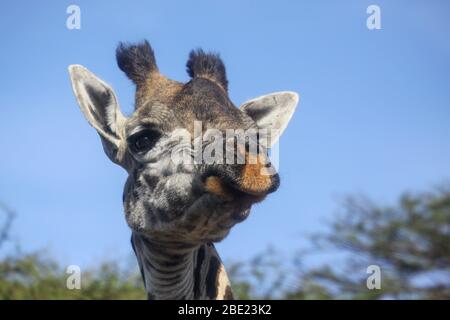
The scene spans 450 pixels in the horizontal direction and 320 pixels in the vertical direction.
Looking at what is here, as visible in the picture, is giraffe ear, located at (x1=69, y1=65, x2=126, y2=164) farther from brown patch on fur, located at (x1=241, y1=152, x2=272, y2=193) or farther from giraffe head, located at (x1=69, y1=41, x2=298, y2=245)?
brown patch on fur, located at (x1=241, y1=152, x2=272, y2=193)

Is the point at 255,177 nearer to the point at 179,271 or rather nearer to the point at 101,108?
the point at 179,271

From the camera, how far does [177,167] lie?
5.41 m

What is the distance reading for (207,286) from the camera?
249 inches

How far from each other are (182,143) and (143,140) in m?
0.46

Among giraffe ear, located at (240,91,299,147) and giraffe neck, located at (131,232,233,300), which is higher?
giraffe ear, located at (240,91,299,147)

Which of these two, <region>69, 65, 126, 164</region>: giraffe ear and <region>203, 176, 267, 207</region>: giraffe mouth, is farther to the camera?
<region>69, 65, 126, 164</region>: giraffe ear

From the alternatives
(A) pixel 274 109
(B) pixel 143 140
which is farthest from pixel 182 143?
(A) pixel 274 109

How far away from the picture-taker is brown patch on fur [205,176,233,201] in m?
4.88

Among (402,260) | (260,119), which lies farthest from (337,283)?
(260,119)

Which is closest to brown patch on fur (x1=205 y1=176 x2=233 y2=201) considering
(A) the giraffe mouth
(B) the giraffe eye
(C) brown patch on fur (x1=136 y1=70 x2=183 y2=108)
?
(A) the giraffe mouth

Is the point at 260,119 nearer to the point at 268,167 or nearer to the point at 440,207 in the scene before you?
the point at 268,167

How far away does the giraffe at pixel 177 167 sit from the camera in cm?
501

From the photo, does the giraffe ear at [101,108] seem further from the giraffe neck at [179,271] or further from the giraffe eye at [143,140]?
the giraffe neck at [179,271]
